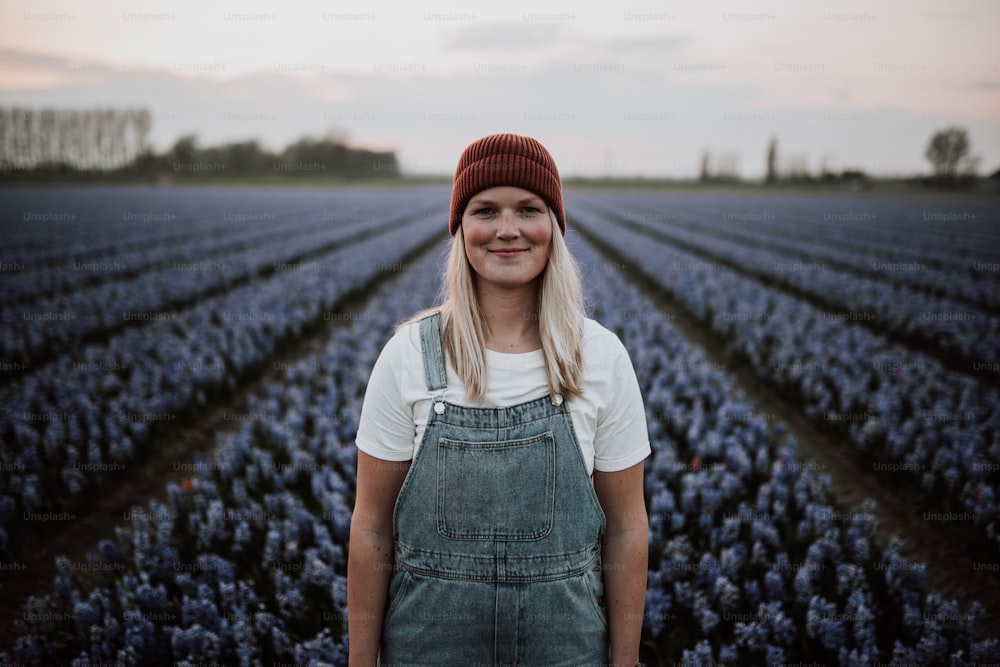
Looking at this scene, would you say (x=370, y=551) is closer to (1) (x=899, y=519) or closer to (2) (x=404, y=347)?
(2) (x=404, y=347)

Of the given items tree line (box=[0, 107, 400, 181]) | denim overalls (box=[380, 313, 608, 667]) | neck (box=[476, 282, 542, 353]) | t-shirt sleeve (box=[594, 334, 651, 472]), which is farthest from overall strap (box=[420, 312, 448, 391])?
tree line (box=[0, 107, 400, 181])

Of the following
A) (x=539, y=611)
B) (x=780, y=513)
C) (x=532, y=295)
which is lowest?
(x=780, y=513)

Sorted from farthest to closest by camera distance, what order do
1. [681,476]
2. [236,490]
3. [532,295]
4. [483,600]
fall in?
[681,476], [236,490], [532,295], [483,600]

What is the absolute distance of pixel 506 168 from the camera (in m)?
1.62

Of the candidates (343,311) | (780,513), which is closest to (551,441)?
(780,513)

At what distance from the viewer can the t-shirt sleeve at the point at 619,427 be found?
1687 mm

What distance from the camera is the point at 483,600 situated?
1591 mm

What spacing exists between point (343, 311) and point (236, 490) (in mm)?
6976

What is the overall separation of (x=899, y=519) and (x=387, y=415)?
4379 mm

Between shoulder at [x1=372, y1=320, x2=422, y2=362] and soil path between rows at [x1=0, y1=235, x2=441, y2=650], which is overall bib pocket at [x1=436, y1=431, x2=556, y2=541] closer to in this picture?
shoulder at [x1=372, y1=320, x2=422, y2=362]

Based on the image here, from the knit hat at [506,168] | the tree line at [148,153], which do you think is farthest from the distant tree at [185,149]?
the knit hat at [506,168]

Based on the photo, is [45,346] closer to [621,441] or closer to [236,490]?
[236,490]

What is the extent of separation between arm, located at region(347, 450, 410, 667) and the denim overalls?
0.06m

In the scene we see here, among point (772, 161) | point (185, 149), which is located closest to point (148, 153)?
point (185, 149)
